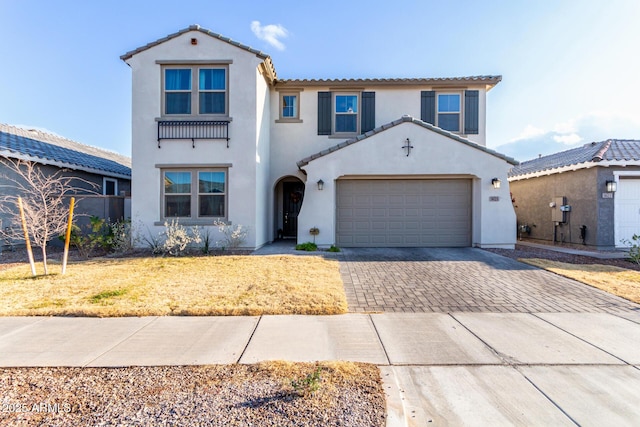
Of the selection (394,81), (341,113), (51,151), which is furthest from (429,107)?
(51,151)

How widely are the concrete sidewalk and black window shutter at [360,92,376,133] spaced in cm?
967

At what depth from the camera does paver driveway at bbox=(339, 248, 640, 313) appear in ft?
18.2

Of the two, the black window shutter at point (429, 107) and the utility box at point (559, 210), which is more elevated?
the black window shutter at point (429, 107)

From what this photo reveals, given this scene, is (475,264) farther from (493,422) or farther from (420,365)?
(493,422)

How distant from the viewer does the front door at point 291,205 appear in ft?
47.7

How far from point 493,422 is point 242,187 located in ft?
31.6

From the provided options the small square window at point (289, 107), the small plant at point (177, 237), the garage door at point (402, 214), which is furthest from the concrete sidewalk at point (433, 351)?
the small square window at point (289, 107)

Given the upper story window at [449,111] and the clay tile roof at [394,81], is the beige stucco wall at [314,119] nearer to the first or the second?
the clay tile roof at [394,81]

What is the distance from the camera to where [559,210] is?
13.4 meters

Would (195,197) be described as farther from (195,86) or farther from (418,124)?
(418,124)

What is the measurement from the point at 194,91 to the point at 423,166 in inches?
324

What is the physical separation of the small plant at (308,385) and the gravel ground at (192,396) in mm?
22

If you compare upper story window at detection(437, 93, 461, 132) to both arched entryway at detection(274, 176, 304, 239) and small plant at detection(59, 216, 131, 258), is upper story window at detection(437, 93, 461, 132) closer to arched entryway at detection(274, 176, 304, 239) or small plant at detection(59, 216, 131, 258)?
arched entryway at detection(274, 176, 304, 239)

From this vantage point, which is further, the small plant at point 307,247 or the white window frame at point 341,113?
the white window frame at point 341,113
